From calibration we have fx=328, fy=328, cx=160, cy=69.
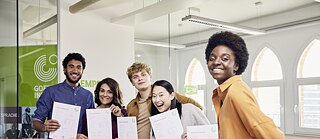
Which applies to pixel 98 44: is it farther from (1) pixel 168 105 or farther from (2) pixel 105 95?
(1) pixel 168 105

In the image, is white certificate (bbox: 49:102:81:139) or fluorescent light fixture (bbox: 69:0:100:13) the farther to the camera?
fluorescent light fixture (bbox: 69:0:100:13)

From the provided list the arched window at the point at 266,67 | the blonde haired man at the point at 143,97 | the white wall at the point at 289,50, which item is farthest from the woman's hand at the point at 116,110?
the arched window at the point at 266,67

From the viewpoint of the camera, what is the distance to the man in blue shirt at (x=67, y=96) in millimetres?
2754

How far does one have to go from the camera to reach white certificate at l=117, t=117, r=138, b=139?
Answer: 2.71 meters

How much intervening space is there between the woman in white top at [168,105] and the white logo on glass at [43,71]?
110 centimetres

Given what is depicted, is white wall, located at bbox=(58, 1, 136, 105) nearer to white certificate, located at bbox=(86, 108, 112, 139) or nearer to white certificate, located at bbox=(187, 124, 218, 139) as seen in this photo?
white certificate, located at bbox=(86, 108, 112, 139)

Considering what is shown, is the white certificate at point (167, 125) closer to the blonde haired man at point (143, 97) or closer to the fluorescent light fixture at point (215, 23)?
the blonde haired man at point (143, 97)

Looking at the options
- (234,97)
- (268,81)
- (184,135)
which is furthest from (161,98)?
(268,81)

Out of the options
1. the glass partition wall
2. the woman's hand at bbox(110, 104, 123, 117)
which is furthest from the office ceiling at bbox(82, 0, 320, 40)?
the woman's hand at bbox(110, 104, 123, 117)

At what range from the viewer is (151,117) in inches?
99.9

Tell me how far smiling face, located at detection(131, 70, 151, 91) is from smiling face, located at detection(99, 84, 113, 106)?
0.86 ft

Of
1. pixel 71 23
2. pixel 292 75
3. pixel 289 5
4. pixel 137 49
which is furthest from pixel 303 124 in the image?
pixel 71 23

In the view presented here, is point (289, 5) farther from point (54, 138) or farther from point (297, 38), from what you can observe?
point (54, 138)

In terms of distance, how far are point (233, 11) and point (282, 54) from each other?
117cm
